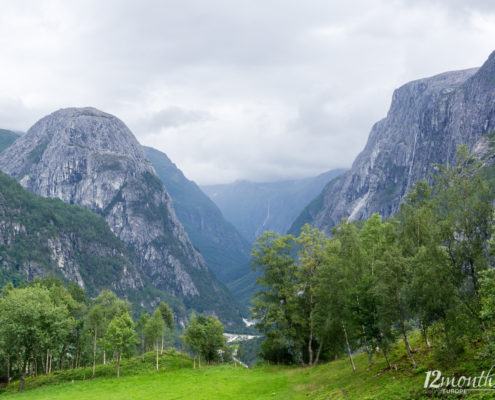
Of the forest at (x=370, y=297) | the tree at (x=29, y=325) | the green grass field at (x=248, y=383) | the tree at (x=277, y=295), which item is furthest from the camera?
the tree at (x=29, y=325)

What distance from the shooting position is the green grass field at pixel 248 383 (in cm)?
3434

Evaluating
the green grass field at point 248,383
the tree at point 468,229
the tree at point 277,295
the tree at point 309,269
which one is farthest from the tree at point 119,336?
the tree at point 468,229

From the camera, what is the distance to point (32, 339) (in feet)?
220

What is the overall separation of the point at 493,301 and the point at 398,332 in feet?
47.6

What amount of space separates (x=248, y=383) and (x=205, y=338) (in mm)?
38602

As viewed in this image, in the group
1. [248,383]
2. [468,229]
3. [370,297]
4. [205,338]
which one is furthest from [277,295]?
[468,229]

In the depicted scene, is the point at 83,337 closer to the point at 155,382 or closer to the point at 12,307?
the point at 12,307

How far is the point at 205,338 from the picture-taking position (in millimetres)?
90188

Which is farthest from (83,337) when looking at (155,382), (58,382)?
(155,382)
